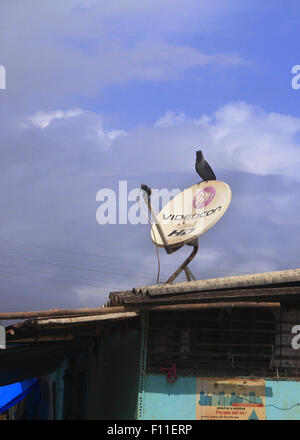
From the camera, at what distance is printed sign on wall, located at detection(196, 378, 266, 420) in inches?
373

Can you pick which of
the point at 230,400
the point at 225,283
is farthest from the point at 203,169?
the point at 230,400

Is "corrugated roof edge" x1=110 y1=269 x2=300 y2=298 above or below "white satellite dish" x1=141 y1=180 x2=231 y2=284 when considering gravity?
below

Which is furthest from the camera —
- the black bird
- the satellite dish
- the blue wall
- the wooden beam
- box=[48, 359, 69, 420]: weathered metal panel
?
box=[48, 359, 69, 420]: weathered metal panel

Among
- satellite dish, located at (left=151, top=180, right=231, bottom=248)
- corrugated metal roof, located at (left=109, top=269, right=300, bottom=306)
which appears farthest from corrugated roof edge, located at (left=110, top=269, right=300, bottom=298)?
satellite dish, located at (left=151, top=180, right=231, bottom=248)

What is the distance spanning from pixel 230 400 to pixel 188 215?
420 cm

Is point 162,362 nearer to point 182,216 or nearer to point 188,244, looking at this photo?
point 188,244

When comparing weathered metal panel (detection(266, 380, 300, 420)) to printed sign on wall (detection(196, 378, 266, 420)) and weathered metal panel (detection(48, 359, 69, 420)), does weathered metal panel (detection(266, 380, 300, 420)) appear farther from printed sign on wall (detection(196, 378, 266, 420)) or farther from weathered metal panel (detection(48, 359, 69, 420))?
weathered metal panel (detection(48, 359, 69, 420))

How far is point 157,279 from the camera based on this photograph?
462 inches

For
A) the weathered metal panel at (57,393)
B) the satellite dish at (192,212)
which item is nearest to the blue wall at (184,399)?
the satellite dish at (192,212)

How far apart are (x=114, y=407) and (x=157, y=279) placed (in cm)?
268

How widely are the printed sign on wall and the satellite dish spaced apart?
3.00 metres

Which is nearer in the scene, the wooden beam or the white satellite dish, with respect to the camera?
the wooden beam

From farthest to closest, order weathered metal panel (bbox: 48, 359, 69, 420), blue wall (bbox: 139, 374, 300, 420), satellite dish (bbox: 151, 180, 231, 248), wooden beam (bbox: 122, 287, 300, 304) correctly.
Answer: weathered metal panel (bbox: 48, 359, 69, 420), satellite dish (bbox: 151, 180, 231, 248), blue wall (bbox: 139, 374, 300, 420), wooden beam (bbox: 122, 287, 300, 304)
